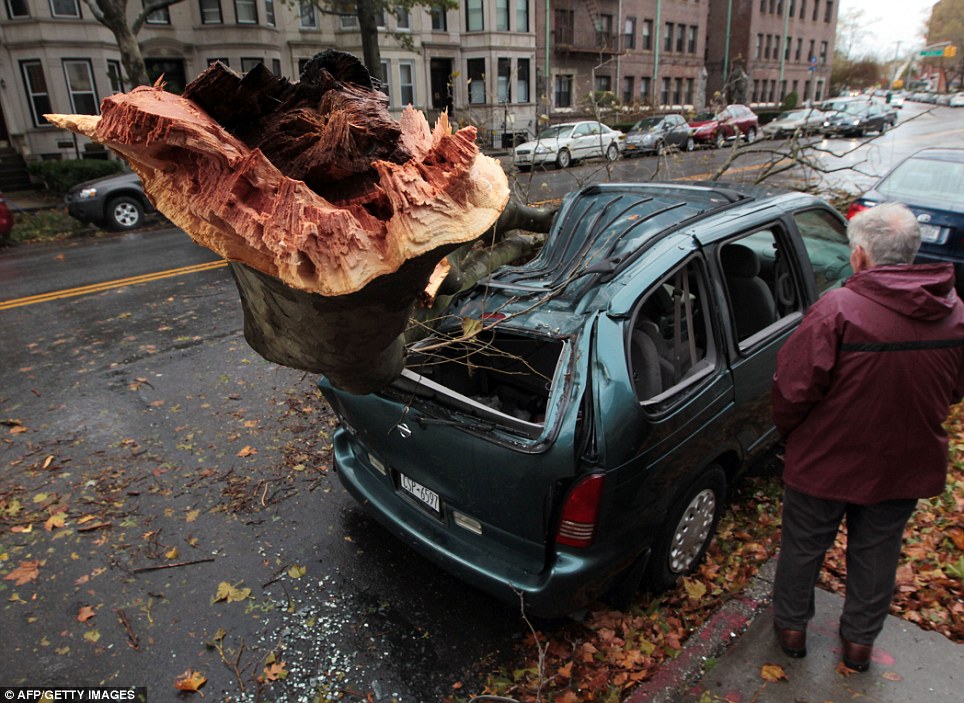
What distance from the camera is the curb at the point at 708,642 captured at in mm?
2729

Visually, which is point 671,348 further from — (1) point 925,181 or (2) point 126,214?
(2) point 126,214

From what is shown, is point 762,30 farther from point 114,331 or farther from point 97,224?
point 114,331

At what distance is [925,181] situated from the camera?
25.3ft

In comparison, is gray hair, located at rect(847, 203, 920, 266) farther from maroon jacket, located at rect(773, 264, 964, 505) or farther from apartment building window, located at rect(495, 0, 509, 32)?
apartment building window, located at rect(495, 0, 509, 32)

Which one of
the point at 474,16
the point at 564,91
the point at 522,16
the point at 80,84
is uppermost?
the point at 522,16

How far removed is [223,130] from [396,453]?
2.06 metres

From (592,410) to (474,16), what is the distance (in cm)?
3660

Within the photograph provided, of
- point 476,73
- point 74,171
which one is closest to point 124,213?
point 74,171

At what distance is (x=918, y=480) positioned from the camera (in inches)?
101

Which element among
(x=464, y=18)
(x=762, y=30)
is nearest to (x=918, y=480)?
(x=464, y=18)

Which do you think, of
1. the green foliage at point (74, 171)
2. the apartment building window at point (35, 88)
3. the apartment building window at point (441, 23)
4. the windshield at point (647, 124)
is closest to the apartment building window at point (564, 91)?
the apartment building window at point (441, 23)

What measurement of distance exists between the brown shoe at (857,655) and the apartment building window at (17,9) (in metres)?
29.7

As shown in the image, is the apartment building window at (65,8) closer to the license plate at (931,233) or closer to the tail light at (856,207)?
the tail light at (856,207)

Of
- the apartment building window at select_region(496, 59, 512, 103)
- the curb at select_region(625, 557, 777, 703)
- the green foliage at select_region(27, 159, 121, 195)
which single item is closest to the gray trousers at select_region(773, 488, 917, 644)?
the curb at select_region(625, 557, 777, 703)
